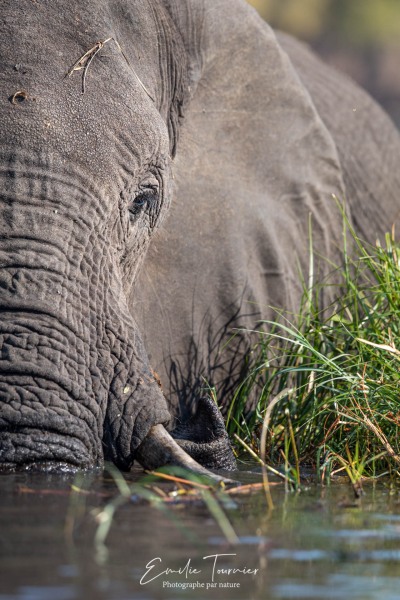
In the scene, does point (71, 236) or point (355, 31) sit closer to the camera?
point (71, 236)

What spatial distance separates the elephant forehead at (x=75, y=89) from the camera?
372 centimetres

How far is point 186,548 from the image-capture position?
2.60 meters

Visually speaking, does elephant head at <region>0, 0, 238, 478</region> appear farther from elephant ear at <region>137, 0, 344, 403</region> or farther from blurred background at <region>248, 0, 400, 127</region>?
blurred background at <region>248, 0, 400, 127</region>

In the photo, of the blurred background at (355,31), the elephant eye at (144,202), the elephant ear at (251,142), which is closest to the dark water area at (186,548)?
the elephant eye at (144,202)

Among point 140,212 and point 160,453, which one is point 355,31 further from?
point 160,453

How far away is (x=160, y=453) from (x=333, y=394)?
2.73ft

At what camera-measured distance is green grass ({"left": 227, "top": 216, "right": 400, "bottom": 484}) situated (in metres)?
3.97

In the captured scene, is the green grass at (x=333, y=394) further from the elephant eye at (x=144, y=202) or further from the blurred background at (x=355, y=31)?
the blurred background at (x=355, y=31)

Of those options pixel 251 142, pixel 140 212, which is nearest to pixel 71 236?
pixel 140 212

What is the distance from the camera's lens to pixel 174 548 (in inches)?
102

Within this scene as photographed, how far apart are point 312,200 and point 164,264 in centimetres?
102

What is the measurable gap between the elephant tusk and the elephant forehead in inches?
28.0

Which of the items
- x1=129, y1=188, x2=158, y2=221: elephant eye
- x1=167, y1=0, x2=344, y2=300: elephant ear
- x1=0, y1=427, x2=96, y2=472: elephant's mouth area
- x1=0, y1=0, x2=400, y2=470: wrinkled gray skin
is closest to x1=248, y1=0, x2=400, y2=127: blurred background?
x1=167, y1=0, x2=344, y2=300: elephant ear

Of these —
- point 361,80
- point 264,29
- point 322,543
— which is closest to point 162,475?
point 322,543
